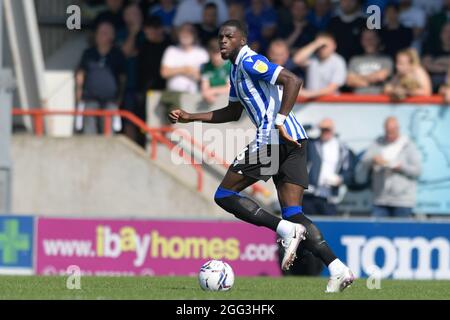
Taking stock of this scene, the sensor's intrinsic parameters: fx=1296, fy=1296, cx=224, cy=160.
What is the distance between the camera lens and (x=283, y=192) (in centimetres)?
1141

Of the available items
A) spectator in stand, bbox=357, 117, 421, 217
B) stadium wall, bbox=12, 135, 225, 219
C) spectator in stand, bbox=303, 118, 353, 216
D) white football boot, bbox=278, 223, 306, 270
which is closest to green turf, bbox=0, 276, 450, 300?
white football boot, bbox=278, 223, 306, 270

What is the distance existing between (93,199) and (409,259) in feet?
16.8

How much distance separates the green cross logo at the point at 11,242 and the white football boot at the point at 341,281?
746 centimetres

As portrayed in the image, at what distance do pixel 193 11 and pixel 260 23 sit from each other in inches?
44.1

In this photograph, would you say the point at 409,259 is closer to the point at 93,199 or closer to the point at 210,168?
the point at 210,168

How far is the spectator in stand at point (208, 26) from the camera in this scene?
19.3m

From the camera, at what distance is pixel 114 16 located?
20.4 meters

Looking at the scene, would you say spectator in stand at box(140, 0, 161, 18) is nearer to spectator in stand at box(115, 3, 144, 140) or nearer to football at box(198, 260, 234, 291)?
spectator in stand at box(115, 3, 144, 140)

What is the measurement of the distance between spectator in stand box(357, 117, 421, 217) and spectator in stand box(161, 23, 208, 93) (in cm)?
295

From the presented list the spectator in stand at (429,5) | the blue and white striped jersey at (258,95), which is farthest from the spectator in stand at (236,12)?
the blue and white striped jersey at (258,95)

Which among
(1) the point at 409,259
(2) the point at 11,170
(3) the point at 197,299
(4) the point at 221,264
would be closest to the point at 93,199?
(2) the point at 11,170

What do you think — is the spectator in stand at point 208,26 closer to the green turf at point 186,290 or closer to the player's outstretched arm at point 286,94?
the green turf at point 186,290

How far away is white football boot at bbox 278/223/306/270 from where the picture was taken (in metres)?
10.9

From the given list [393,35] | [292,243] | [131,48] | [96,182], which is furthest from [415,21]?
[292,243]
